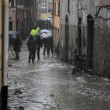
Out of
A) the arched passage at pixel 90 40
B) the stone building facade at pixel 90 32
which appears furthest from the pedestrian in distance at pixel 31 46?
the arched passage at pixel 90 40

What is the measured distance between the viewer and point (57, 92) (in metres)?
13.8

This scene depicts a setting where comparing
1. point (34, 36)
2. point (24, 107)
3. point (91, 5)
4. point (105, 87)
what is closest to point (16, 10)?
point (34, 36)

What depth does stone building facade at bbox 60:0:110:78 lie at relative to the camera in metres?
17.7

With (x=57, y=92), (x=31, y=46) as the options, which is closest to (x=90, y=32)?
(x=31, y=46)

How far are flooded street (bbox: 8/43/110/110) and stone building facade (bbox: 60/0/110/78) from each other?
950mm

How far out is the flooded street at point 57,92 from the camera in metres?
11.2

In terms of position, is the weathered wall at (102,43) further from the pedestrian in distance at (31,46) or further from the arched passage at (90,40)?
the pedestrian in distance at (31,46)

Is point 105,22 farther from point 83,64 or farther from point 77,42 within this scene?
point 77,42

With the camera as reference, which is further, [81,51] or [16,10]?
[16,10]

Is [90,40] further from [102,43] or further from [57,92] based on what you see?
[57,92]

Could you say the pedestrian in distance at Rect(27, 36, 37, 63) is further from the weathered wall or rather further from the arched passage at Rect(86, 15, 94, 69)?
the weathered wall

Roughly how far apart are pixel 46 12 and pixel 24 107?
276ft

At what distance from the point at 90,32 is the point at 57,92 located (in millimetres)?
7719

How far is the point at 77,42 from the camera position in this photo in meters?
23.9
